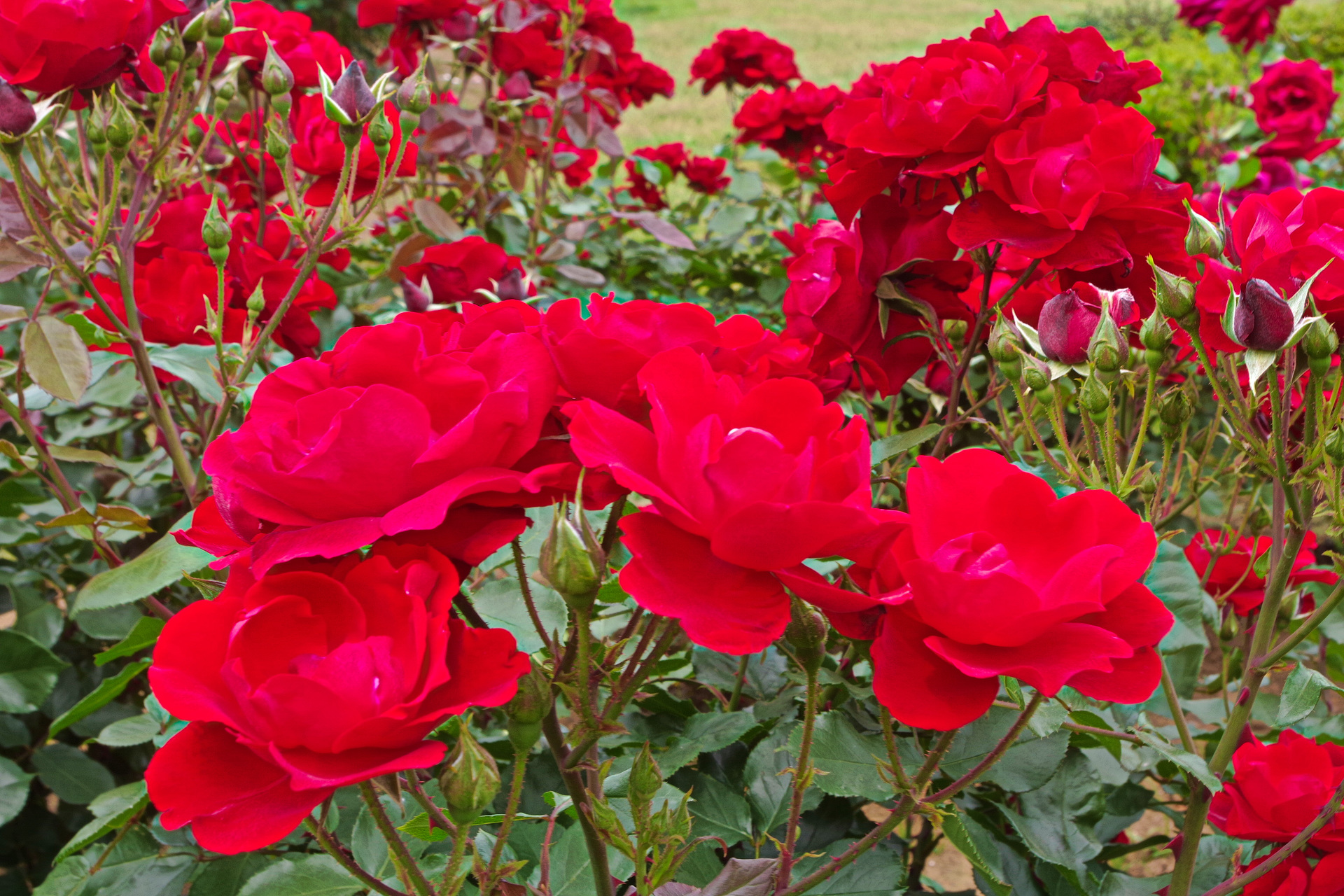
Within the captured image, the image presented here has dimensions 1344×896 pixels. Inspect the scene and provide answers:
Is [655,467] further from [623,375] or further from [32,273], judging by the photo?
[32,273]

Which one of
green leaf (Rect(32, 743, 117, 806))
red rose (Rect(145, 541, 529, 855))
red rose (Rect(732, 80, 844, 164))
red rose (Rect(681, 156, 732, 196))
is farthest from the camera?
red rose (Rect(681, 156, 732, 196))

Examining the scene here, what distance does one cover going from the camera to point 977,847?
0.84 metres

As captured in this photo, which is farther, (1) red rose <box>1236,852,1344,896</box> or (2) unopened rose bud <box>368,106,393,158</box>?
(2) unopened rose bud <box>368,106,393,158</box>

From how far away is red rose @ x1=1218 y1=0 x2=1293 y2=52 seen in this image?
2932 millimetres

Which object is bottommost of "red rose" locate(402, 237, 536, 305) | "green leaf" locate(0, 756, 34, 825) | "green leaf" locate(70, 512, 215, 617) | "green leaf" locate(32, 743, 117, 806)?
"green leaf" locate(32, 743, 117, 806)

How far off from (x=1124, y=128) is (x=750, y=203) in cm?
218

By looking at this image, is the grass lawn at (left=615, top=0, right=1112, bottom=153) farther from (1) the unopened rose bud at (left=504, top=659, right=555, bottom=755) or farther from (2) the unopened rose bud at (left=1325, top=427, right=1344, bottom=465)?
(1) the unopened rose bud at (left=504, top=659, right=555, bottom=755)

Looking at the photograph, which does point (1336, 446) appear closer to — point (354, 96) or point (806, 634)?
point (806, 634)

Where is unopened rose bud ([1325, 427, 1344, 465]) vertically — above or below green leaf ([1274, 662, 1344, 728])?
above

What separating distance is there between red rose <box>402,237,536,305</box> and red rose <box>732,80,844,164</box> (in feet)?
4.39

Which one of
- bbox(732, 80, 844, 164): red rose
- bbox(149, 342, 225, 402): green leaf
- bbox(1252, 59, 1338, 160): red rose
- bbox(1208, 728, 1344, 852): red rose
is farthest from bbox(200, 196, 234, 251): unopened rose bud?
bbox(1252, 59, 1338, 160): red rose

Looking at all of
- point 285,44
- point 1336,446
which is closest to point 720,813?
point 1336,446

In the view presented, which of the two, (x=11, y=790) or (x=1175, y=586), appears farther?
(x=11, y=790)

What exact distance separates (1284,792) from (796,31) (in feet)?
42.2
